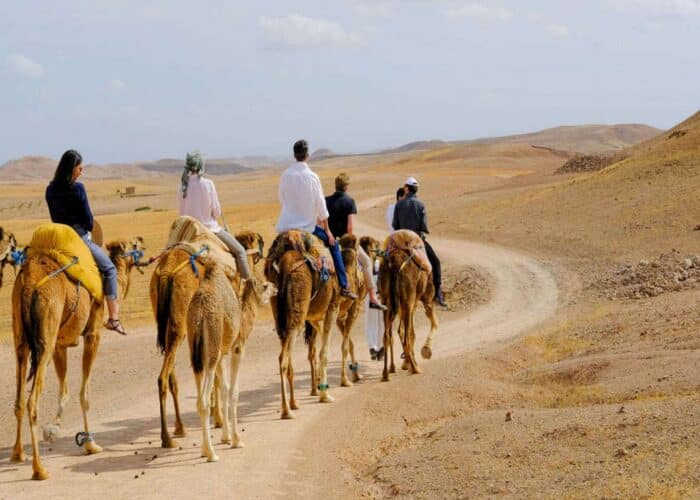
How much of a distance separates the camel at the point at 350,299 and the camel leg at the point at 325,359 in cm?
32

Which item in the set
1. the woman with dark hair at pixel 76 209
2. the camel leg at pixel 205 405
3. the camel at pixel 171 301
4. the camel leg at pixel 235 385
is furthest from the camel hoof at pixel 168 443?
the woman with dark hair at pixel 76 209

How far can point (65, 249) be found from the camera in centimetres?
1016

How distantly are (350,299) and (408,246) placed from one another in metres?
1.53

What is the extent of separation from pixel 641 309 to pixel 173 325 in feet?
37.8

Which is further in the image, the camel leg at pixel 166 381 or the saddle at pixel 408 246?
the saddle at pixel 408 246

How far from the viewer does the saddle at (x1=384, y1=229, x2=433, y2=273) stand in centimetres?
1495

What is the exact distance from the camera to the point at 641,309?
19.3 m

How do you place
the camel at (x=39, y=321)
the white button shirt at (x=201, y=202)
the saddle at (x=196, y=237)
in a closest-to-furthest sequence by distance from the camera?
the camel at (x=39, y=321) < the saddle at (x=196, y=237) < the white button shirt at (x=201, y=202)

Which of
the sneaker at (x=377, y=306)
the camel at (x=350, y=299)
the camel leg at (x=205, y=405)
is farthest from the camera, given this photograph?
the sneaker at (x=377, y=306)

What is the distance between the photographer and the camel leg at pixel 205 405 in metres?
9.86

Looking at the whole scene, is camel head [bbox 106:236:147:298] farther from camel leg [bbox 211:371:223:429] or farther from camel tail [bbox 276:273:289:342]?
camel tail [bbox 276:273:289:342]

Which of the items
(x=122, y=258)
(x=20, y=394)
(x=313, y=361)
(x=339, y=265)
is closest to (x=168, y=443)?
(x=20, y=394)

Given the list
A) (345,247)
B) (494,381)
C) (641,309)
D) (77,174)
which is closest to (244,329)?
(77,174)

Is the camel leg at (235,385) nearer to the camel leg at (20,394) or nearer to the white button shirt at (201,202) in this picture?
the white button shirt at (201,202)
